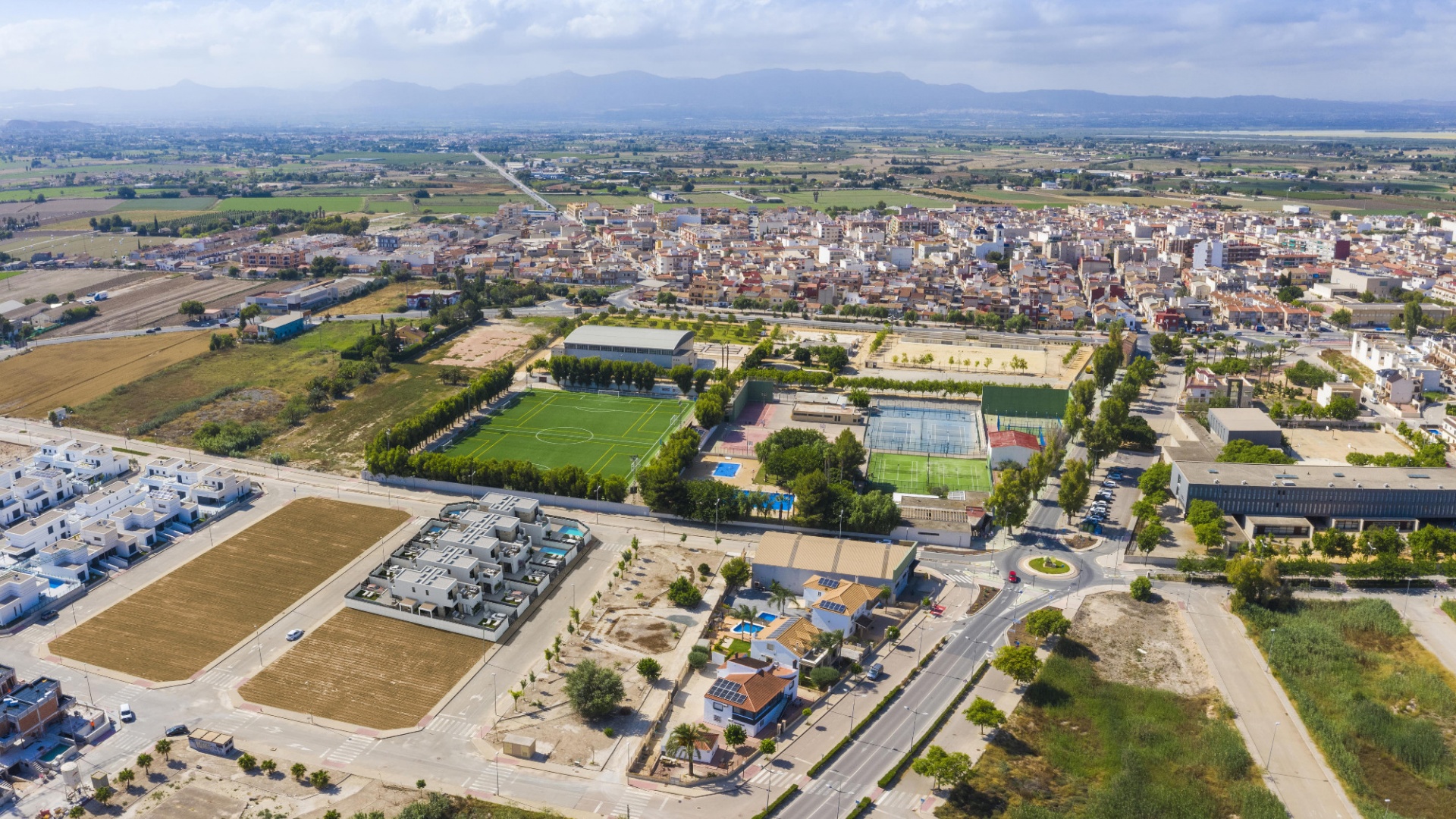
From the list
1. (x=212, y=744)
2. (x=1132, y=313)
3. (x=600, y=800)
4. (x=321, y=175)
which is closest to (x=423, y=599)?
(x=212, y=744)

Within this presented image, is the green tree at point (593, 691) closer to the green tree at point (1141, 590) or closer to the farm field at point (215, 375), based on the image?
the green tree at point (1141, 590)

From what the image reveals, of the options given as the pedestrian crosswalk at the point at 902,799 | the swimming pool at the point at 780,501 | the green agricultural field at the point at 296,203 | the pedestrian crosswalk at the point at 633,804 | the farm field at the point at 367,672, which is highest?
the green agricultural field at the point at 296,203

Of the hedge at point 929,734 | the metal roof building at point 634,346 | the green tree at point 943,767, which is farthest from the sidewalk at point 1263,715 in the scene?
the metal roof building at point 634,346

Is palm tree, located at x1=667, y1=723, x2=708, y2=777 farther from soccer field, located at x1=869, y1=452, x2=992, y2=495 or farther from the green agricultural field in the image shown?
the green agricultural field

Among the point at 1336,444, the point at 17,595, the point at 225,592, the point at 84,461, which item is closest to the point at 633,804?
the point at 225,592

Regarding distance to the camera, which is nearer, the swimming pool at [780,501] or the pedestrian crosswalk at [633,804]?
the pedestrian crosswalk at [633,804]

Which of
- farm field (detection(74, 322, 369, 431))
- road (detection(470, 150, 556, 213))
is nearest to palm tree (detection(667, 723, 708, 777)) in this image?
farm field (detection(74, 322, 369, 431))

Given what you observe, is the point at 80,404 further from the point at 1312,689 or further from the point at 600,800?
the point at 1312,689
